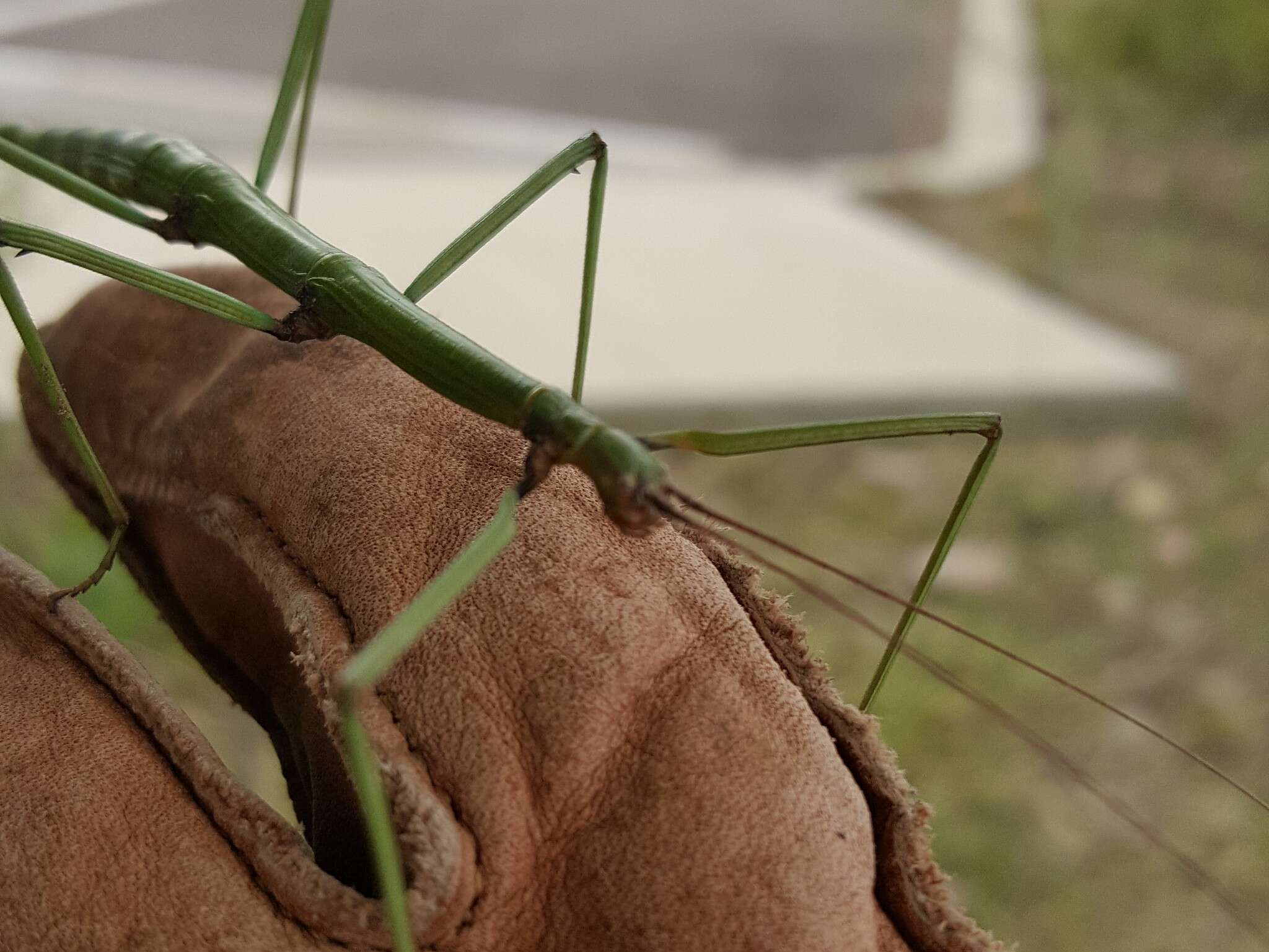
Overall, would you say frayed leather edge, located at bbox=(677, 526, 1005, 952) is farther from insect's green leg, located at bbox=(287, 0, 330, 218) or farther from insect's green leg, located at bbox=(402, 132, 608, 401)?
insect's green leg, located at bbox=(287, 0, 330, 218)

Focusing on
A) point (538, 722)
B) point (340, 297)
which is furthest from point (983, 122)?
point (538, 722)

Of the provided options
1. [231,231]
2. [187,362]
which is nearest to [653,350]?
[231,231]

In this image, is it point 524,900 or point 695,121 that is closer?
point 524,900

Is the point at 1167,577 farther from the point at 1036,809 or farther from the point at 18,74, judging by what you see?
the point at 18,74

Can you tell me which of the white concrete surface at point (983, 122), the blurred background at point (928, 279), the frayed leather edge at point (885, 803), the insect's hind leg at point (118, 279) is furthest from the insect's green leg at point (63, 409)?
the white concrete surface at point (983, 122)

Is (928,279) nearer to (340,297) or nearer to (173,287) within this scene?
(340,297)

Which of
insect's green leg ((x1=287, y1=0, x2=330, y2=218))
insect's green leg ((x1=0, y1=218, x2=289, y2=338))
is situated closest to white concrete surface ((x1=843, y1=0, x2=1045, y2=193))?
insect's green leg ((x1=287, y1=0, x2=330, y2=218))
